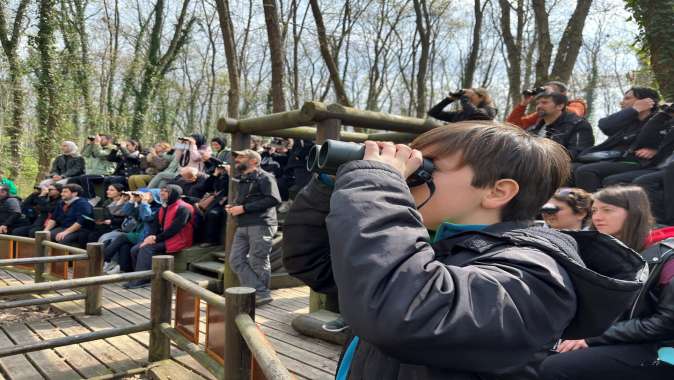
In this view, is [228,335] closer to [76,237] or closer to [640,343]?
[640,343]

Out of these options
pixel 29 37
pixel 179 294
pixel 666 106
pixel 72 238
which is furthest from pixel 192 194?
pixel 29 37

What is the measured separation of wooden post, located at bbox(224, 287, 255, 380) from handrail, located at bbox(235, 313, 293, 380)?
0.17 ft

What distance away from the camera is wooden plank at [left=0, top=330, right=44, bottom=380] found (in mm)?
3545

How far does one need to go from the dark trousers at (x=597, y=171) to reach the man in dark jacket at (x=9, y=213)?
9.62 meters

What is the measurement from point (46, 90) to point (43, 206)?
7.42m

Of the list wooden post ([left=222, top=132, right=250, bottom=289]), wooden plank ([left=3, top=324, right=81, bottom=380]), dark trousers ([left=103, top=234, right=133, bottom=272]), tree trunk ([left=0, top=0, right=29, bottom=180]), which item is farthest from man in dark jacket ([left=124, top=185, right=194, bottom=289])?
tree trunk ([left=0, top=0, right=29, bottom=180])

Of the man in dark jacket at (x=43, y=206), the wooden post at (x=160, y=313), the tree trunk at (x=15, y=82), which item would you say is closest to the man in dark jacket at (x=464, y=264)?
the wooden post at (x=160, y=313)

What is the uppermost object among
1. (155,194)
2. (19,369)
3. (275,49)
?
(275,49)

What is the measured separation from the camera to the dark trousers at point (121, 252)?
274 inches

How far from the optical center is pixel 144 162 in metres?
10.5

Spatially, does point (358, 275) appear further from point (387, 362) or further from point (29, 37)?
point (29, 37)

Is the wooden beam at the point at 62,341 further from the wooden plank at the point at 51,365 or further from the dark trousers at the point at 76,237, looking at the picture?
the dark trousers at the point at 76,237

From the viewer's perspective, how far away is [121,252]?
7.01 meters

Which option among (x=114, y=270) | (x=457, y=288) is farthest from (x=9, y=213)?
(x=457, y=288)
